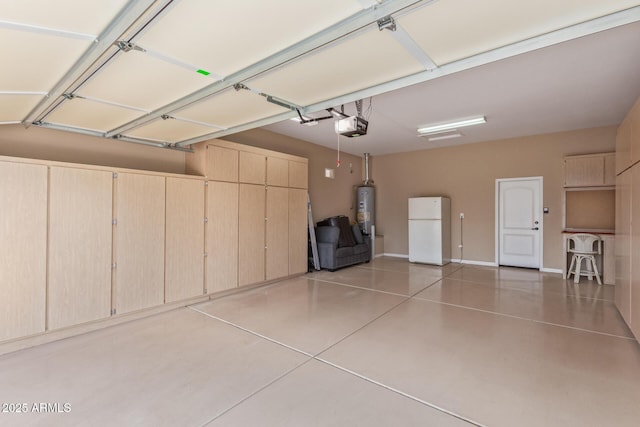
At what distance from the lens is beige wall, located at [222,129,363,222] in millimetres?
5680

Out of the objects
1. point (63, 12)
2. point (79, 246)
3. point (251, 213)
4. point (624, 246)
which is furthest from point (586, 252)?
point (79, 246)

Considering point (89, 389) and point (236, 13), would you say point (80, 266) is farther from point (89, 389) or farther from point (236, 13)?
point (236, 13)

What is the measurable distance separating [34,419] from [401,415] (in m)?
2.29

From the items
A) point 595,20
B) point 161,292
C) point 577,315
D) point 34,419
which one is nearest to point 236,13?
point 595,20

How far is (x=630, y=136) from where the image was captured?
116 inches

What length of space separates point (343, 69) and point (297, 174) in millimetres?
3730

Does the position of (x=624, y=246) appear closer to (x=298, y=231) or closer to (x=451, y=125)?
(x=451, y=125)

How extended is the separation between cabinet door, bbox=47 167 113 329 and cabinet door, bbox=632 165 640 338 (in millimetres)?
5385

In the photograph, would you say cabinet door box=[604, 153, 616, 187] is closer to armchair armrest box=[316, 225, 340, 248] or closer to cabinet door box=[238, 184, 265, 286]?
armchair armrest box=[316, 225, 340, 248]

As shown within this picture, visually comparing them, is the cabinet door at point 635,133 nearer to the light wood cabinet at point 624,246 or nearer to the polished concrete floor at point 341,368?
the light wood cabinet at point 624,246

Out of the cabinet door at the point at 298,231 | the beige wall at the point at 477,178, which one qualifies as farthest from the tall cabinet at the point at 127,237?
the beige wall at the point at 477,178

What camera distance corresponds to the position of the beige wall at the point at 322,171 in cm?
568

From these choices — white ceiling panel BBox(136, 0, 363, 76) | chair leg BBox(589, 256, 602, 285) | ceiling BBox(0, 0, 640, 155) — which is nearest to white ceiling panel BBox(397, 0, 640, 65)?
ceiling BBox(0, 0, 640, 155)

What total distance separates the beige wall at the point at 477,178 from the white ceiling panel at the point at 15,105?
23.7ft
